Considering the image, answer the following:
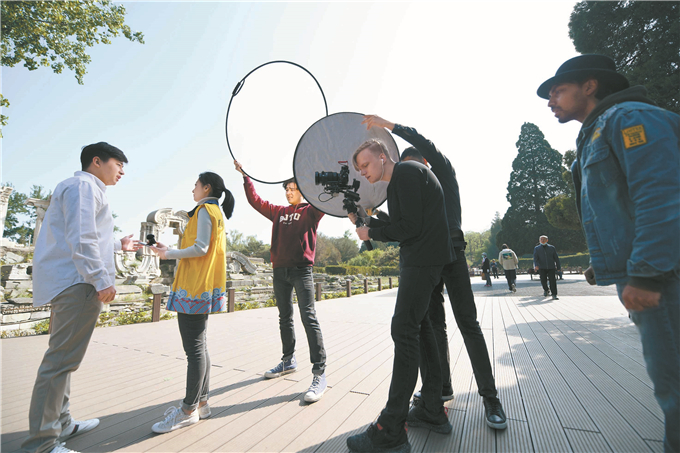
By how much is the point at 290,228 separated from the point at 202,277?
1071 millimetres

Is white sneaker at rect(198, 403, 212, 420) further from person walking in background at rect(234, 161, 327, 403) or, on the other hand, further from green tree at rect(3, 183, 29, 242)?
green tree at rect(3, 183, 29, 242)

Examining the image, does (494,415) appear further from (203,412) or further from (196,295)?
(196,295)

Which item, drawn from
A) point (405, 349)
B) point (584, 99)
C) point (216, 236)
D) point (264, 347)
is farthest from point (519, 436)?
point (264, 347)

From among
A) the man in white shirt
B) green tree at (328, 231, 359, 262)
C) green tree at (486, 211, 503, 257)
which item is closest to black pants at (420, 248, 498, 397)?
the man in white shirt

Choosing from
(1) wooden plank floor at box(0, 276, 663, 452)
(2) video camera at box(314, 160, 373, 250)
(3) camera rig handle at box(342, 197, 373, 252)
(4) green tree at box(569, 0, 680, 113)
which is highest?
(4) green tree at box(569, 0, 680, 113)

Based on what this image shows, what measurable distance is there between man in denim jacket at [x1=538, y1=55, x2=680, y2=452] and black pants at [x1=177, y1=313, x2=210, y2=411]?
2317 mm

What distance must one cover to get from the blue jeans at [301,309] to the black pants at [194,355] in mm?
844

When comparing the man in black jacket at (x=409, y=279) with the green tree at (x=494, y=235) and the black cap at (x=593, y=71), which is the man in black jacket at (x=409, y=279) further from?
the green tree at (x=494, y=235)

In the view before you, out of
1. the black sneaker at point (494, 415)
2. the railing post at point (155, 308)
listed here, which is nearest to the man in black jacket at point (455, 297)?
the black sneaker at point (494, 415)

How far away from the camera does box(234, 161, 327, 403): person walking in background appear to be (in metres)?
2.91

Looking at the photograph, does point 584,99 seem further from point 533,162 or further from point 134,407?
point 533,162

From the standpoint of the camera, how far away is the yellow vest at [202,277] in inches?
85.0

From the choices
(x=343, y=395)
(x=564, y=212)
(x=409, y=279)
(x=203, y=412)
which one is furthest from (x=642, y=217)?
(x=564, y=212)

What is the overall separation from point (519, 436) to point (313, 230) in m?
2.24
